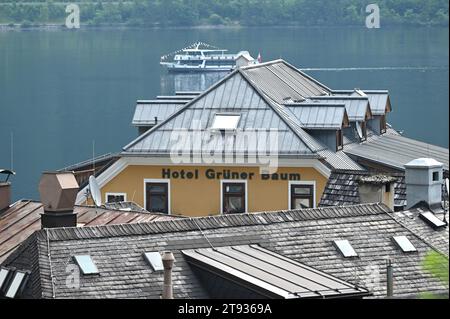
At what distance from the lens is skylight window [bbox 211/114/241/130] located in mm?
38344

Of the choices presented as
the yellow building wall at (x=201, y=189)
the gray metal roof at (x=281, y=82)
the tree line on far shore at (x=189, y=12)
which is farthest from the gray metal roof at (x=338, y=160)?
the tree line on far shore at (x=189, y=12)

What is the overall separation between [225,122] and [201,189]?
7.70 feet

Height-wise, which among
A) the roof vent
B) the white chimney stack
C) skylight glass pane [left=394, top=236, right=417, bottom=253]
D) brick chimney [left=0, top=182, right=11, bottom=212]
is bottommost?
brick chimney [left=0, top=182, right=11, bottom=212]

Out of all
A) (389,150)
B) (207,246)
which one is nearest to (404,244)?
(207,246)

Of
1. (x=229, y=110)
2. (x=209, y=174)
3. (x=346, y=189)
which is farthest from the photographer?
(x=229, y=110)

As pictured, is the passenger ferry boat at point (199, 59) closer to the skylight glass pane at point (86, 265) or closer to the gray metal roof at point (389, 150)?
the gray metal roof at point (389, 150)

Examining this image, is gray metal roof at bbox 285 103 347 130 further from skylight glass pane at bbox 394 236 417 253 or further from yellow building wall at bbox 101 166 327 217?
skylight glass pane at bbox 394 236 417 253

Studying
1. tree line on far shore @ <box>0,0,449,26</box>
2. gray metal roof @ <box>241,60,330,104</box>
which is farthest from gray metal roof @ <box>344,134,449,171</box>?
tree line on far shore @ <box>0,0,449,26</box>

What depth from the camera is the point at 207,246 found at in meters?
19.5

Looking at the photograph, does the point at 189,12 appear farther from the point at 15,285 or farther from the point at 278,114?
the point at 15,285

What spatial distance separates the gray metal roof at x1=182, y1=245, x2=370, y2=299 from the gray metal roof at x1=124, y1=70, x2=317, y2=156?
17.1 meters

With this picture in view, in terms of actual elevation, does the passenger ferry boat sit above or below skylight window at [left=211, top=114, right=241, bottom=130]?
below

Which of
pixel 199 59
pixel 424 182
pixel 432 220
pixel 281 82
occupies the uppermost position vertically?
pixel 432 220
